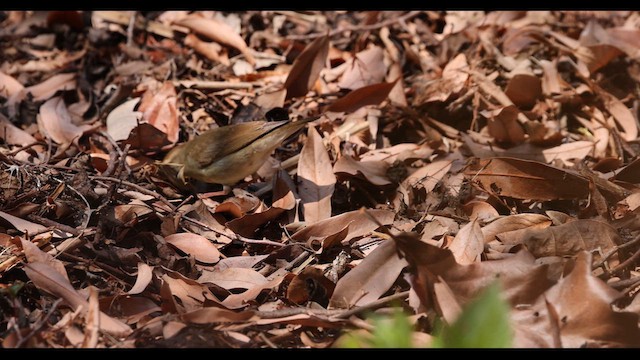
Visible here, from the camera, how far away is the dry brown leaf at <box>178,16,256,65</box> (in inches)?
209

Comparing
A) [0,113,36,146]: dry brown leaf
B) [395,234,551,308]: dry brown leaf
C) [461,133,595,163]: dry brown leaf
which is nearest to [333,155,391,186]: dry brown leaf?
[461,133,595,163]: dry brown leaf

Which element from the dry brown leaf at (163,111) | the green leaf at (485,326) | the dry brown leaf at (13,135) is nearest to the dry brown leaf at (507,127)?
the dry brown leaf at (163,111)

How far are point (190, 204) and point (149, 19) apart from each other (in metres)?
2.30

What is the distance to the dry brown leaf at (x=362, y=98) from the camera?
15.2ft

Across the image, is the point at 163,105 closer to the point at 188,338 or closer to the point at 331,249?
the point at 331,249

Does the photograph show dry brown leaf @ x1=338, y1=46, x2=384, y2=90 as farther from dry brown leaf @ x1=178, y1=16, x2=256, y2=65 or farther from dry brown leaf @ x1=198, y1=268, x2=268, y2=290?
dry brown leaf @ x1=198, y1=268, x2=268, y2=290

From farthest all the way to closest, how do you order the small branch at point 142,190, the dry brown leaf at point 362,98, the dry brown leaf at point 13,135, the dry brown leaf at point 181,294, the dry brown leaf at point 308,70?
the dry brown leaf at point 308,70
the dry brown leaf at point 362,98
the dry brown leaf at point 13,135
the small branch at point 142,190
the dry brown leaf at point 181,294

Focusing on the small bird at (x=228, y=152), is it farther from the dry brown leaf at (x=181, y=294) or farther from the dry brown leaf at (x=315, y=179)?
the dry brown leaf at (x=181, y=294)

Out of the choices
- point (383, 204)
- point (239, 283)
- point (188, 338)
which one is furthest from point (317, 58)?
point (188, 338)

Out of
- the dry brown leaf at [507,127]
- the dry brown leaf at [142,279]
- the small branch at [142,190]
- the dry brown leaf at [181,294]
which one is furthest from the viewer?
the dry brown leaf at [507,127]

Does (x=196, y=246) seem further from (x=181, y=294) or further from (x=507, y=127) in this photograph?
(x=507, y=127)

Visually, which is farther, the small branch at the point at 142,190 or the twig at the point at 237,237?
the small branch at the point at 142,190

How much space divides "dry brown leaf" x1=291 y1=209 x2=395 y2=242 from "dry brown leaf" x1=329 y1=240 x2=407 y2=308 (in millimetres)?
519

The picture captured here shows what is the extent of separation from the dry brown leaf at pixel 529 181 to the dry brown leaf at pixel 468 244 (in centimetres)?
54
